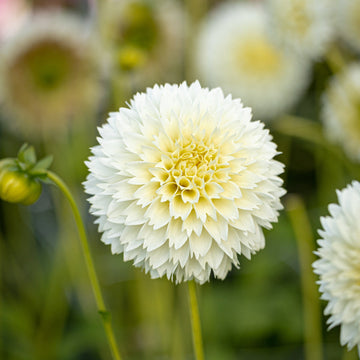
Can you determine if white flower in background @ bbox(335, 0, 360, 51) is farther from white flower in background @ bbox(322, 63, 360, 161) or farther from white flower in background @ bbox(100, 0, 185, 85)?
white flower in background @ bbox(100, 0, 185, 85)

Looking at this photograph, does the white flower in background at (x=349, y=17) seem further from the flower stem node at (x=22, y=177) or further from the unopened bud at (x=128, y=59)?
the flower stem node at (x=22, y=177)

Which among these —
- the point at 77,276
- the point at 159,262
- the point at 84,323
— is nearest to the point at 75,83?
the point at 77,276

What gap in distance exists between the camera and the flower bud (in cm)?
63

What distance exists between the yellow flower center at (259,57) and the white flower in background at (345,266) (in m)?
0.97

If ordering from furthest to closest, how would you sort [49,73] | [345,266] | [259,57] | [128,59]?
1. [259,57]
2. [49,73]
3. [128,59]
4. [345,266]

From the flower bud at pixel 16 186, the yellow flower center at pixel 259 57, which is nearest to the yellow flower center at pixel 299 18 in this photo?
the yellow flower center at pixel 259 57

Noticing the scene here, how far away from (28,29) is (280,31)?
0.63m

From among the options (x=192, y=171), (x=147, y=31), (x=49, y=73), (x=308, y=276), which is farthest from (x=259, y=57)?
(x=192, y=171)

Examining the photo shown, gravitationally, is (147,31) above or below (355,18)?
above

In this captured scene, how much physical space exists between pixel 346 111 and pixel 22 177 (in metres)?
0.71

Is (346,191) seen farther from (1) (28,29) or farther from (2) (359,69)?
(1) (28,29)

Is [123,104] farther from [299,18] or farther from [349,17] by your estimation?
[349,17]

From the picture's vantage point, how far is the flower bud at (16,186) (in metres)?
0.63

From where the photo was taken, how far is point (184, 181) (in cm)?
61
